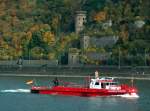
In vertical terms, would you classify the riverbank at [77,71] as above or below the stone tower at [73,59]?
below

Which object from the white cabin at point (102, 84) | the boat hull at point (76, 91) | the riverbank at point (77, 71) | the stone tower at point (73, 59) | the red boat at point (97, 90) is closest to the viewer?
the red boat at point (97, 90)

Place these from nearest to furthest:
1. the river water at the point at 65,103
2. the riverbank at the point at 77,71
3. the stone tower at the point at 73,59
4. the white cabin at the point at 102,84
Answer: the river water at the point at 65,103 < the white cabin at the point at 102,84 < the riverbank at the point at 77,71 < the stone tower at the point at 73,59

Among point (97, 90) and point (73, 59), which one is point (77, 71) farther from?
point (97, 90)

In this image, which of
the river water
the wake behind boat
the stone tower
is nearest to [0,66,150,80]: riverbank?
the stone tower

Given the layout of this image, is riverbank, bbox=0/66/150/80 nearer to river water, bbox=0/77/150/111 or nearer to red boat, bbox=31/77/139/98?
river water, bbox=0/77/150/111

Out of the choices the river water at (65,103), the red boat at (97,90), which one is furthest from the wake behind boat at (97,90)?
the river water at (65,103)

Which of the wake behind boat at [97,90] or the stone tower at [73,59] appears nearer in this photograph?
the wake behind boat at [97,90]

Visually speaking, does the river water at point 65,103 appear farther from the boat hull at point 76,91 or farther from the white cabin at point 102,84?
the white cabin at point 102,84

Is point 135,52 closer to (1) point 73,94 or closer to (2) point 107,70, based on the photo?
(2) point 107,70

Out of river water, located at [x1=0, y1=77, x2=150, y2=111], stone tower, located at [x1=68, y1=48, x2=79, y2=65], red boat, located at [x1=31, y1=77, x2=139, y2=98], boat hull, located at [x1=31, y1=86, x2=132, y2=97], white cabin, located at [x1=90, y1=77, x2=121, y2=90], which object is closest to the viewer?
river water, located at [x1=0, y1=77, x2=150, y2=111]

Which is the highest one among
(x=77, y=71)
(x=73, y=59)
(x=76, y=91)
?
(x=73, y=59)

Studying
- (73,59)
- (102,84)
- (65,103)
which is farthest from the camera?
(73,59)

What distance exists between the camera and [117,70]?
177 meters

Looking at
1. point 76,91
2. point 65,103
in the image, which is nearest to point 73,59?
point 76,91
